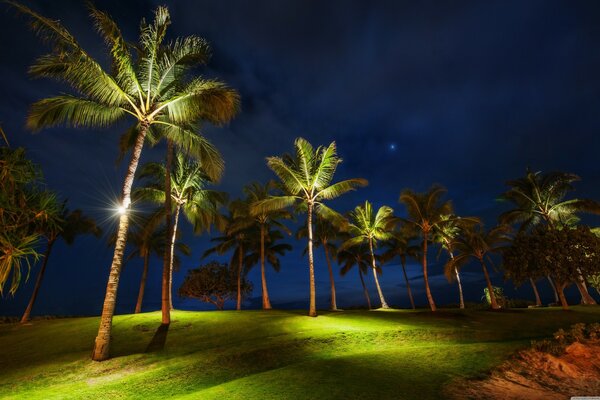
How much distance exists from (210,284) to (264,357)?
32.8 metres

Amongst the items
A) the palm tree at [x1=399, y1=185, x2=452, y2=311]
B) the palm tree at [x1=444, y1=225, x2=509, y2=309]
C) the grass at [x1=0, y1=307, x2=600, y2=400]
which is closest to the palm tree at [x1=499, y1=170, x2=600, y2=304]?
the palm tree at [x1=444, y1=225, x2=509, y2=309]

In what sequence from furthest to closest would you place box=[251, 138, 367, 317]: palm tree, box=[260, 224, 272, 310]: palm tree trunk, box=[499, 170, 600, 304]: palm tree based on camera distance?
box=[260, 224, 272, 310]: palm tree trunk, box=[499, 170, 600, 304]: palm tree, box=[251, 138, 367, 317]: palm tree

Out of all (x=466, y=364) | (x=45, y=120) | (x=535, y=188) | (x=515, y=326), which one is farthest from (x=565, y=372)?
(x=535, y=188)

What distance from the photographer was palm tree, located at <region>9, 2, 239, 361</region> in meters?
11.9

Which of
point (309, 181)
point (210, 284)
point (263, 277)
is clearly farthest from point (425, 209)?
point (210, 284)

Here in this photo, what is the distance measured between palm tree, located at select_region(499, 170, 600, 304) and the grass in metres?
16.9

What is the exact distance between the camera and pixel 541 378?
810 centimetres

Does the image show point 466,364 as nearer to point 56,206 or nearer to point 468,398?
point 468,398

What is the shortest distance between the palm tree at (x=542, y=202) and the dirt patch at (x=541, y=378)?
25278 millimetres

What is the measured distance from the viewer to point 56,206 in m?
9.50

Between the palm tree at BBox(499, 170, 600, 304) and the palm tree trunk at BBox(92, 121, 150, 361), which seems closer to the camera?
the palm tree trunk at BBox(92, 121, 150, 361)

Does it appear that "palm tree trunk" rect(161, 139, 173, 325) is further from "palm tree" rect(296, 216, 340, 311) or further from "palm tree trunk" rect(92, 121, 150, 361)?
"palm tree" rect(296, 216, 340, 311)

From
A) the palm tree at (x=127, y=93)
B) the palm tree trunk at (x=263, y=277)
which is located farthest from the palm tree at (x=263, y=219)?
the palm tree at (x=127, y=93)

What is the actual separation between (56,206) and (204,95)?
763 centimetres
